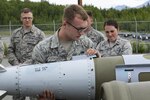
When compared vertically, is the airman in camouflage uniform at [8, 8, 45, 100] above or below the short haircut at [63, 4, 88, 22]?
below

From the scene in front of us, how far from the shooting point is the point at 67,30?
4.37m

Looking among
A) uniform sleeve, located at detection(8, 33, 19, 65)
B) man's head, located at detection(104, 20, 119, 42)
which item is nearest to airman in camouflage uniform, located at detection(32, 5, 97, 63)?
man's head, located at detection(104, 20, 119, 42)

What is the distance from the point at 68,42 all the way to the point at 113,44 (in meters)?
1.83

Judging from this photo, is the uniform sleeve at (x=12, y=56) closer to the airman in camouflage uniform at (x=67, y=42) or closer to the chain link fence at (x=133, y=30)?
the airman in camouflage uniform at (x=67, y=42)

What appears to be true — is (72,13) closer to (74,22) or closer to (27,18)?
(74,22)

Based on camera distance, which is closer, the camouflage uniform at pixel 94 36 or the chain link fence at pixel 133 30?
the camouflage uniform at pixel 94 36

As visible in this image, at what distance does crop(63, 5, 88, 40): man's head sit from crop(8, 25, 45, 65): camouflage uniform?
266 centimetres

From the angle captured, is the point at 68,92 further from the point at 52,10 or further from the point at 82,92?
the point at 52,10

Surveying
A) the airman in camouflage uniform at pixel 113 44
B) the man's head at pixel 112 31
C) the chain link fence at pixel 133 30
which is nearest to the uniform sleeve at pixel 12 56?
the airman in camouflage uniform at pixel 113 44

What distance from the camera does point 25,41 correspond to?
6.99 meters

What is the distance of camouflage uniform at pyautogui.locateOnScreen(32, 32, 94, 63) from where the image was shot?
4539 millimetres

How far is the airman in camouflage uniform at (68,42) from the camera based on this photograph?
4.33m

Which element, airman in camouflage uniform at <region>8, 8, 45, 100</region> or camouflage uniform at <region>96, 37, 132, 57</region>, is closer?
camouflage uniform at <region>96, 37, 132, 57</region>

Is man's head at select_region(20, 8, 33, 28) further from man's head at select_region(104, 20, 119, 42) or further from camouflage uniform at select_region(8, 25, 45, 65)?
man's head at select_region(104, 20, 119, 42)
